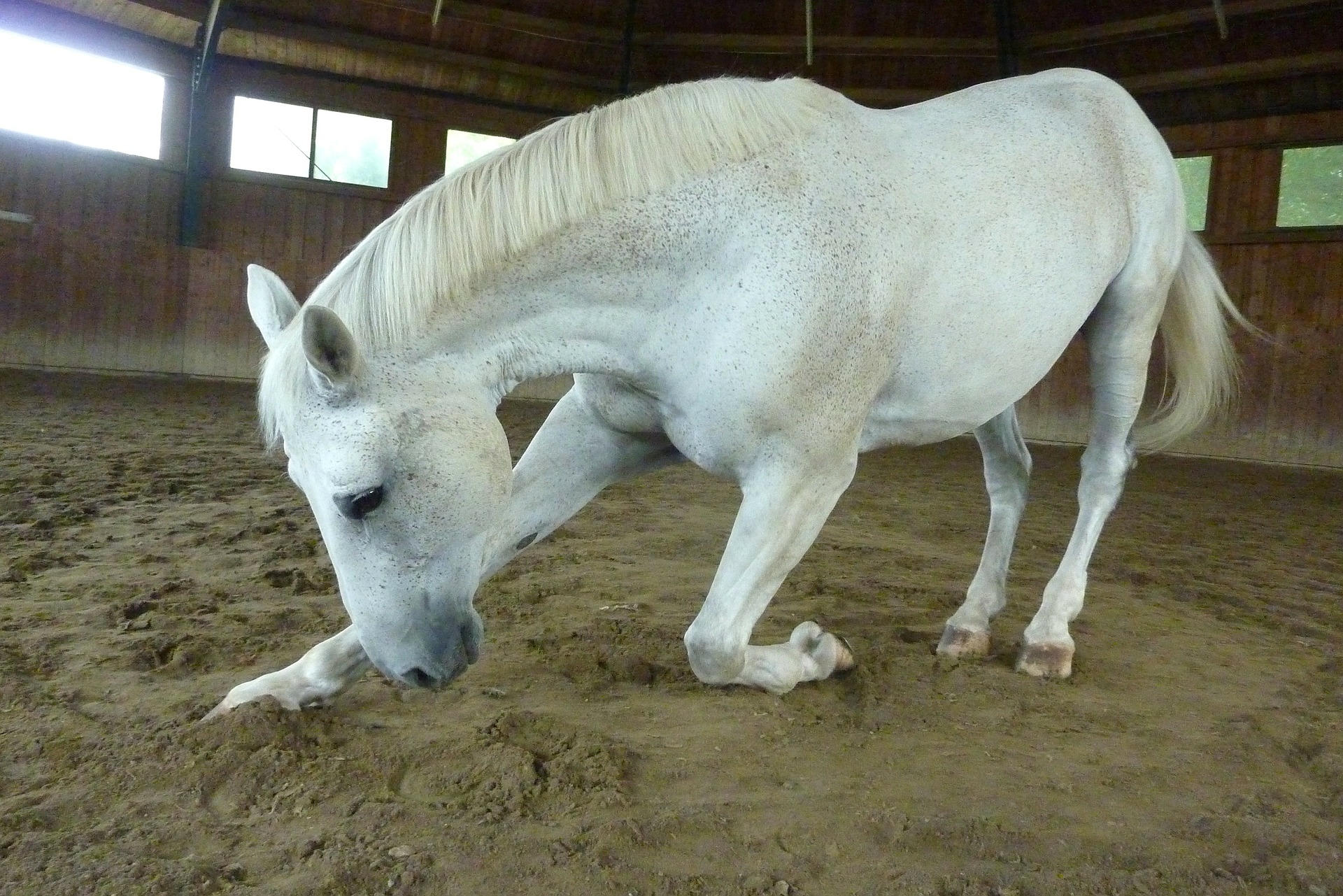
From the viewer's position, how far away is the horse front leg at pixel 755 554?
2186mm

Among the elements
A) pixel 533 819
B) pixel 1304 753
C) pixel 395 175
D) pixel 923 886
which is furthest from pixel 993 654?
pixel 395 175

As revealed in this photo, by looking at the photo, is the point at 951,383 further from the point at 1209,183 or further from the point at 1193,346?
the point at 1209,183

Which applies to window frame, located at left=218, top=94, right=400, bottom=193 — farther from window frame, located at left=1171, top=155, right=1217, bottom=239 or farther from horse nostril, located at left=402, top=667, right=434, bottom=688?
horse nostril, located at left=402, top=667, right=434, bottom=688

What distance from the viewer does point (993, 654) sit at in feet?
9.60

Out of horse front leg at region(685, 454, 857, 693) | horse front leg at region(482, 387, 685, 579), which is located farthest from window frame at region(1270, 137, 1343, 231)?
horse front leg at region(482, 387, 685, 579)

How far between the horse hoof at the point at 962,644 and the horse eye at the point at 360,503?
5.63 feet

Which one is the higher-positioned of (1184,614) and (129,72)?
(129,72)

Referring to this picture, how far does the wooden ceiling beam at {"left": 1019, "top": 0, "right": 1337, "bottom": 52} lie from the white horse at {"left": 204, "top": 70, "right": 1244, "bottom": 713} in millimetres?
9217

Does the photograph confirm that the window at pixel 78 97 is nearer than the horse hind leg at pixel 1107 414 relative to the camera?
No

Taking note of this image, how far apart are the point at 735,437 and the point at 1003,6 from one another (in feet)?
33.9

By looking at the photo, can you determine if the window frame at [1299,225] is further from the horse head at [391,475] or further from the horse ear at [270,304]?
the horse ear at [270,304]

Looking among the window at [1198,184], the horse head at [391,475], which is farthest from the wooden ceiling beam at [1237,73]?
the horse head at [391,475]

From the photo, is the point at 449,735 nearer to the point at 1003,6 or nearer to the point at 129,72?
the point at 1003,6

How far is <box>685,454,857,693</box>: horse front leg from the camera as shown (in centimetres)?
219
